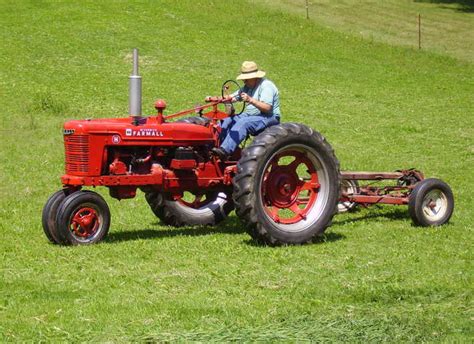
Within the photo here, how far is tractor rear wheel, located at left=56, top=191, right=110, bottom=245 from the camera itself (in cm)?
978

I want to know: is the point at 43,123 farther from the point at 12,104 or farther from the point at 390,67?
the point at 390,67

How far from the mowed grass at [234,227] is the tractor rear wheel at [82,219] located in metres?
0.17

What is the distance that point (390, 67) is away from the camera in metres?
29.7

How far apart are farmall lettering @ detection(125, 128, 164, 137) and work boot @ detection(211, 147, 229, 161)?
65 cm

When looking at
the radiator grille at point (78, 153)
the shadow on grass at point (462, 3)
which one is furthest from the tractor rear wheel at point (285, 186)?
the shadow on grass at point (462, 3)

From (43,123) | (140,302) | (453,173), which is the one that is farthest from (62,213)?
(43,123)

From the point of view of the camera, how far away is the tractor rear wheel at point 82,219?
9.78m

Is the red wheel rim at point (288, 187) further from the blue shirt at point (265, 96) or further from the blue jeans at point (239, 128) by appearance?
the blue shirt at point (265, 96)

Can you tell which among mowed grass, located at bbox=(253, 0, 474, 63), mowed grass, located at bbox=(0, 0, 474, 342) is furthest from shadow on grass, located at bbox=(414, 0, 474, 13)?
mowed grass, located at bbox=(0, 0, 474, 342)

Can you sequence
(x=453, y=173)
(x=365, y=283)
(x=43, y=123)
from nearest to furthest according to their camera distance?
(x=365, y=283)
(x=453, y=173)
(x=43, y=123)

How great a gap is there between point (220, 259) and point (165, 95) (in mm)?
15321

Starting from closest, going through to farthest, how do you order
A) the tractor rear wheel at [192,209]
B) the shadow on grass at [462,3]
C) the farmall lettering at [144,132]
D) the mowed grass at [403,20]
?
the farmall lettering at [144,132], the tractor rear wheel at [192,209], the mowed grass at [403,20], the shadow on grass at [462,3]

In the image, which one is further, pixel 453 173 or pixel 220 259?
pixel 453 173

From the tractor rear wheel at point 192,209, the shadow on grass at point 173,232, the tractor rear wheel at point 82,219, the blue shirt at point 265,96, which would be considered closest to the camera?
the tractor rear wheel at point 82,219
